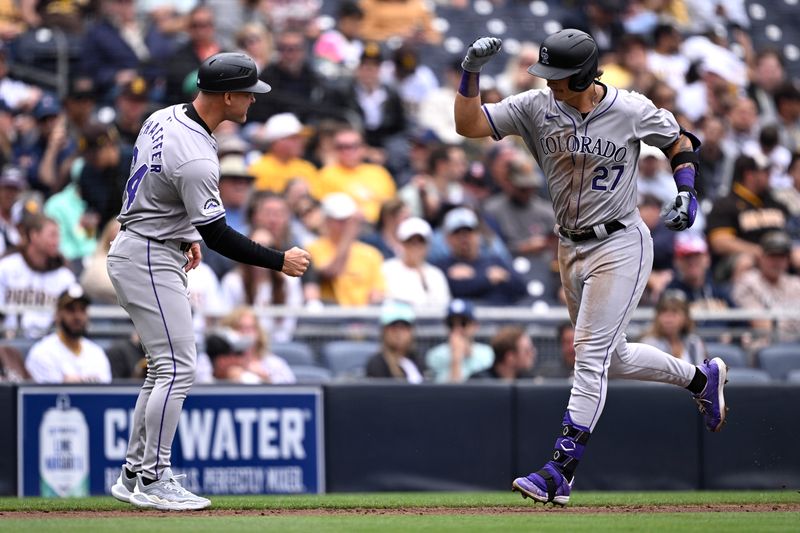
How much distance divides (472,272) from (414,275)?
2.03 ft

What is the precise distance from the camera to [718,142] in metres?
13.8

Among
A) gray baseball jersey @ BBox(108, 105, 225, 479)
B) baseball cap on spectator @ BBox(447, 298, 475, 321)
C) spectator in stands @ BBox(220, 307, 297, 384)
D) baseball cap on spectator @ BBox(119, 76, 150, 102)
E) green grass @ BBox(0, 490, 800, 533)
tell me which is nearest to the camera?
green grass @ BBox(0, 490, 800, 533)

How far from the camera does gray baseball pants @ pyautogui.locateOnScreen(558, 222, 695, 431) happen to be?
6.32 meters

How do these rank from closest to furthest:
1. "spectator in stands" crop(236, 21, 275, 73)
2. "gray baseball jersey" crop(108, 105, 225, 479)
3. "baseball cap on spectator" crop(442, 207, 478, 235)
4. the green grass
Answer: the green grass → "gray baseball jersey" crop(108, 105, 225, 479) → "baseball cap on spectator" crop(442, 207, 478, 235) → "spectator in stands" crop(236, 21, 275, 73)

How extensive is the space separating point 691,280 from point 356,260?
2.74m

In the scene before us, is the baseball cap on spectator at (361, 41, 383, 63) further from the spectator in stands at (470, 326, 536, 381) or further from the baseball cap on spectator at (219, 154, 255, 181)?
the spectator in stands at (470, 326, 536, 381)

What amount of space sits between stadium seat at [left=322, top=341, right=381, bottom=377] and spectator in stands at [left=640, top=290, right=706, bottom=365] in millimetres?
1999

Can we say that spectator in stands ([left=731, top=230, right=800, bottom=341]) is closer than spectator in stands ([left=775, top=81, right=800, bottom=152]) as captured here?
Yes

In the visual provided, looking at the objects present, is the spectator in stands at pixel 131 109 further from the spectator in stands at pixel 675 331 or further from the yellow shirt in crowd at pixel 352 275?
the spectator in stands at pixel 675 331

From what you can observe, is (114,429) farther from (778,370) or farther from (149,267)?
(778,370)

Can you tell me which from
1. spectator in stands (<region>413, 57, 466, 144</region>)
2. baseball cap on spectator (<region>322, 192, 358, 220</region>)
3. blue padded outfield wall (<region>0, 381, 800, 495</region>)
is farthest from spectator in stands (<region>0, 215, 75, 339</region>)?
spectator in stands (<region>413, 57, 466, 144</region>)

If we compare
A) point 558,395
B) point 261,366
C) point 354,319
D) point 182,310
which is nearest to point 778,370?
point 558,395

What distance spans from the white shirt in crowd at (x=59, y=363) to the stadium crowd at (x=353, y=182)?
0.05 ft

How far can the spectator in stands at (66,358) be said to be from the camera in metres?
8.91
